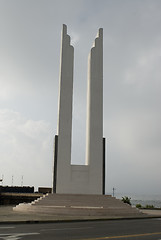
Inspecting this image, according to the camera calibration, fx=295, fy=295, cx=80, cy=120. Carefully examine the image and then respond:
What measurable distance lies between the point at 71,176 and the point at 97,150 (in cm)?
358

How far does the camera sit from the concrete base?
20.5 m

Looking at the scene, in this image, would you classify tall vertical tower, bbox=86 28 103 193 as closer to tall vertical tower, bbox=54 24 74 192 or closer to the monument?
the monument

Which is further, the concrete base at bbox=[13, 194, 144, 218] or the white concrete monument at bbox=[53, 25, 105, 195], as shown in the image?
the white concrete monument at bbox=[53, 25, 105, 195]

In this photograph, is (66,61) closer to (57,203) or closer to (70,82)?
(70,82)

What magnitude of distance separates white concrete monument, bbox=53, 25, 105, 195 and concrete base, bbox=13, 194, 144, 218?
2.13 meters

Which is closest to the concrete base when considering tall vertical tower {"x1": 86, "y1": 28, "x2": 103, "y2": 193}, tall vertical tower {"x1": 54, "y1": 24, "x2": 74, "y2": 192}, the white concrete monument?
the white concrete monument

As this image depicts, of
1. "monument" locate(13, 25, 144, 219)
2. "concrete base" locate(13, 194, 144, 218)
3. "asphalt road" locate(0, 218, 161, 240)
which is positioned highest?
"monument" locate(13, 25, 144, 219)

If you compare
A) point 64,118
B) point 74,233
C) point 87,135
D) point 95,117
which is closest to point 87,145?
point 87,135

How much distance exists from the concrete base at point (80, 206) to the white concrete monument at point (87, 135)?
6.98 feet

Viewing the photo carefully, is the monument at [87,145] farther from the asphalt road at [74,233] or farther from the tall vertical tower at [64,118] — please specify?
the asphalt road at [74,233]

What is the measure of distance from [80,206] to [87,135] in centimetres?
808

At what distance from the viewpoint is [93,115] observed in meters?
29.3

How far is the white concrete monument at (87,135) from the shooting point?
27.8 m

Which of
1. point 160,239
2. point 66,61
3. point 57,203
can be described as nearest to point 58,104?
point 66,61
